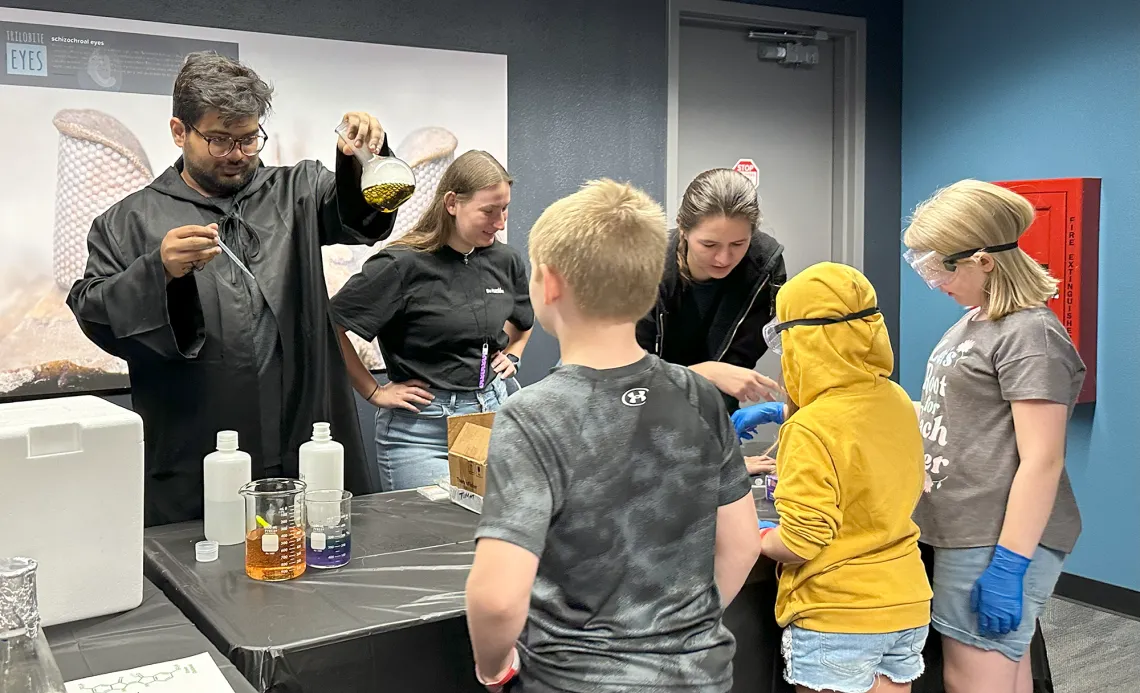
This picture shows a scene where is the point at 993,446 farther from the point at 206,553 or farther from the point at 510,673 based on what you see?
the point at 206,553

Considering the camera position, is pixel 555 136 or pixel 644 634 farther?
pixel 555 136

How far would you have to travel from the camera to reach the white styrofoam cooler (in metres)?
1.28

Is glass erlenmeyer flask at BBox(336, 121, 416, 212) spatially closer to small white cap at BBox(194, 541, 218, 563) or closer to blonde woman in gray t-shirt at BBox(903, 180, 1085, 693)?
small white cap at BBox(194, 541, 218, 563)

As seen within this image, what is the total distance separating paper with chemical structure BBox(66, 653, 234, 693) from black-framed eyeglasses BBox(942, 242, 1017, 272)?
5.04ft

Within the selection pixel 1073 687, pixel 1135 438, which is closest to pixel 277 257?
pixel 1073 687

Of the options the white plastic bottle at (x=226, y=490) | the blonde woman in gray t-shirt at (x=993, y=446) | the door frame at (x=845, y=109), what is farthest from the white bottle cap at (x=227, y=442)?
the door frame at (x=845, y=109)

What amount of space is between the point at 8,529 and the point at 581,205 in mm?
847

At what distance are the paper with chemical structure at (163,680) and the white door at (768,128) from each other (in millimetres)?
3116

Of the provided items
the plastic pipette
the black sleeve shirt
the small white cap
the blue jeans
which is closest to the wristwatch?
the small white cap

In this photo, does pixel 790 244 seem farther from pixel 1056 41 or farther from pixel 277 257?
pixel 277 257

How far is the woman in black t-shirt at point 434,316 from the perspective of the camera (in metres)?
2.54

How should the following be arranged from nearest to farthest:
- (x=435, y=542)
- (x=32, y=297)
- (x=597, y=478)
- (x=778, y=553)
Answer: (x=597, y=478), (x=778, y=553), (x=435, y=542), (x=32, y=297)

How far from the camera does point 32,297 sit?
9.48ft

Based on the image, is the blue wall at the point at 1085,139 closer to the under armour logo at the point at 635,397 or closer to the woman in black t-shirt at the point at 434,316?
the woman in black t-shirt at the point at 434,316
